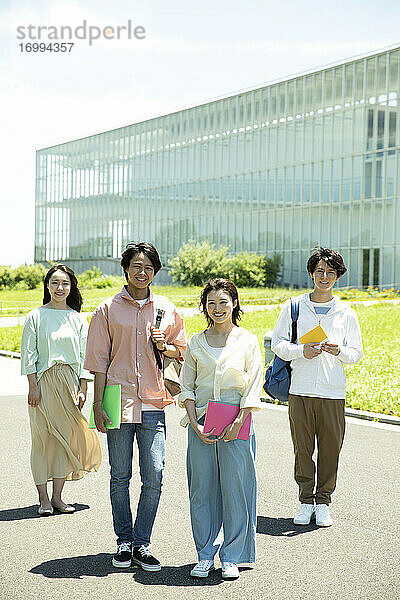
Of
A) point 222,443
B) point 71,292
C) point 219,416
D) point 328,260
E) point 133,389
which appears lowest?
point 222,443

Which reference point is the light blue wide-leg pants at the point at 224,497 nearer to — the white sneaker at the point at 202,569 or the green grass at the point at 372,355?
the white sneaker at the point at 202,569

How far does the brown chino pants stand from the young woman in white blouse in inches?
63.7

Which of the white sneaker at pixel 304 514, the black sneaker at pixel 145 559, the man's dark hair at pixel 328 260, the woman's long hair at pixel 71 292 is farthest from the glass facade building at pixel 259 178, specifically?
the black sneaker at pixel 145 559

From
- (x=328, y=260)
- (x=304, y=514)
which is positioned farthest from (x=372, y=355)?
(x=304, y=514)

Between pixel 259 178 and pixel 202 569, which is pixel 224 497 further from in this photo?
pixel 259 178

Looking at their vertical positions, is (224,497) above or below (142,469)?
below

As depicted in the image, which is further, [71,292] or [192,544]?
[71,292]

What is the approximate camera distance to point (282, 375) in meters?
6.49

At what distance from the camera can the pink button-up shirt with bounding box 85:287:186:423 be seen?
5.23m

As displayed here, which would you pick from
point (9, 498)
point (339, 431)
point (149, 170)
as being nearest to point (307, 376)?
point (339, 431)

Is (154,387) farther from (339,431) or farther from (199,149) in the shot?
(199,149)

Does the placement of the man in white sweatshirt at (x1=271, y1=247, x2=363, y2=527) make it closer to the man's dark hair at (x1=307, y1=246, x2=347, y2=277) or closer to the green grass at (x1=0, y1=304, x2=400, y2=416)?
the man's dark hair at (x1=307, y1=246, x2=347, y2=277)

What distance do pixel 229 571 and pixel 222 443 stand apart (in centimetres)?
75

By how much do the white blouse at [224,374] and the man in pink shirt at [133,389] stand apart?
0.19 m
